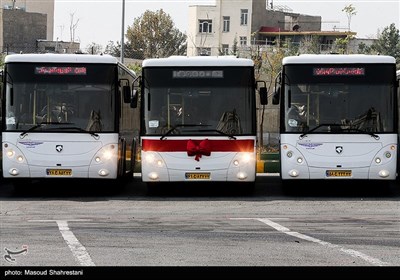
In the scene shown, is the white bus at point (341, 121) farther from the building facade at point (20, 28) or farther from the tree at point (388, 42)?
the tree at point (388, 42)

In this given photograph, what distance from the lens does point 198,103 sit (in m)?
23.8

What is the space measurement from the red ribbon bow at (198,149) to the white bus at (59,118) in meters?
1.63

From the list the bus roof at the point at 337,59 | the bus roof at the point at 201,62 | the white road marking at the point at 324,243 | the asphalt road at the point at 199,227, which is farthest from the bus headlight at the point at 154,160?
the white road marking at the point at 324,243

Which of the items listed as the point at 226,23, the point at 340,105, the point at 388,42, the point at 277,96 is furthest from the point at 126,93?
the point at 226,23

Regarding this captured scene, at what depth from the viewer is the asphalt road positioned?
13.6 metres

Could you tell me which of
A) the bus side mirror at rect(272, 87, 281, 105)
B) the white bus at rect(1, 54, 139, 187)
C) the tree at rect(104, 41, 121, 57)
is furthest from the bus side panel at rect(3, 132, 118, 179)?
the tree at rect(104, 41, 121, 57)

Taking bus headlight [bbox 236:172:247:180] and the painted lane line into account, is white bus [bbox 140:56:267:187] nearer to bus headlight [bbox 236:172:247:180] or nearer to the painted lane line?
bus headlight [bbox 236:172:247:180]

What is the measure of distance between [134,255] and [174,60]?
10492 millimetres

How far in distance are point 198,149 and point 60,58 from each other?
348 cm

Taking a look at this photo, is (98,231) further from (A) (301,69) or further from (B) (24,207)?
(A) (301,69)

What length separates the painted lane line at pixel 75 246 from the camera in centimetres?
1344

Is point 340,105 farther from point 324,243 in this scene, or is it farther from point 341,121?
point 324,243

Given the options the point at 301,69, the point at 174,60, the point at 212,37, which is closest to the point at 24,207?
the point at 174,60

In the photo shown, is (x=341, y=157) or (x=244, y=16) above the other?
(x=244, y=16)
